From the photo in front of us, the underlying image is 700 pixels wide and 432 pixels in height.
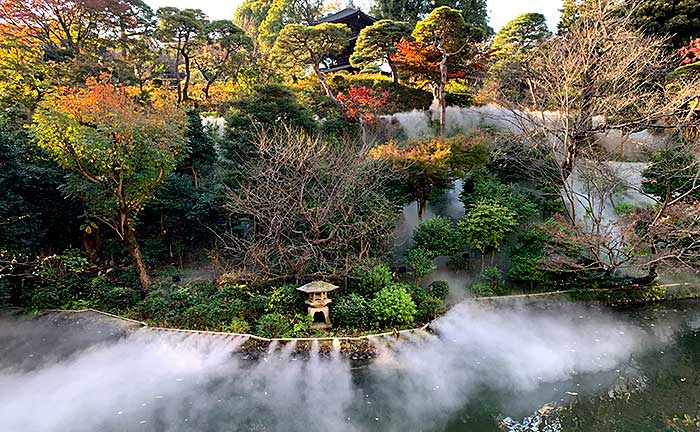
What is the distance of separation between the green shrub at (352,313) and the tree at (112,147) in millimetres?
4784

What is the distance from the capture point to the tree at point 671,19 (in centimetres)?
1521

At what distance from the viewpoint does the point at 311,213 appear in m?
9.31

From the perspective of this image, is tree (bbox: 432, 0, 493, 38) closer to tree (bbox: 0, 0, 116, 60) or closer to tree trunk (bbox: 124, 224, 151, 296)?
tree (bbox: 0, 0, 116, 60)

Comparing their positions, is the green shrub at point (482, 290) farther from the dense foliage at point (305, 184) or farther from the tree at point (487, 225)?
the tree at point (487, 225)

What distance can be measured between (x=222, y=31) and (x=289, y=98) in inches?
226

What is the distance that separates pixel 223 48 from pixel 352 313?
12.8m

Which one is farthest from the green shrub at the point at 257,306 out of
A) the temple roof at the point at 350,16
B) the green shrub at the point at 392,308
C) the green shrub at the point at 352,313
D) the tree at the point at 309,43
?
the temple roof at the point at 350,16

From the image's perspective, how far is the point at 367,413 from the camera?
228 inches

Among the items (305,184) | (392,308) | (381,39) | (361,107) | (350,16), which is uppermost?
(350,16)

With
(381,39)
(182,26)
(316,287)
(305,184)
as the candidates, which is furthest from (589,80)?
(182,26)

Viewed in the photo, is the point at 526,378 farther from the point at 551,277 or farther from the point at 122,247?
the point at 122,247

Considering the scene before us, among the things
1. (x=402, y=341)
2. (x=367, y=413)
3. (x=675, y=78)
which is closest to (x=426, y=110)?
(x=675, y=78)

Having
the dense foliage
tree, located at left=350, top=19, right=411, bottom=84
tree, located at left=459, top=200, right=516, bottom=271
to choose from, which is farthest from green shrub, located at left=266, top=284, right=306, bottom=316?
tree, located at left=350, top=19, right=411, bottom=84

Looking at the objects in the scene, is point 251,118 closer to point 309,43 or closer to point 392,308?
point 309,43
